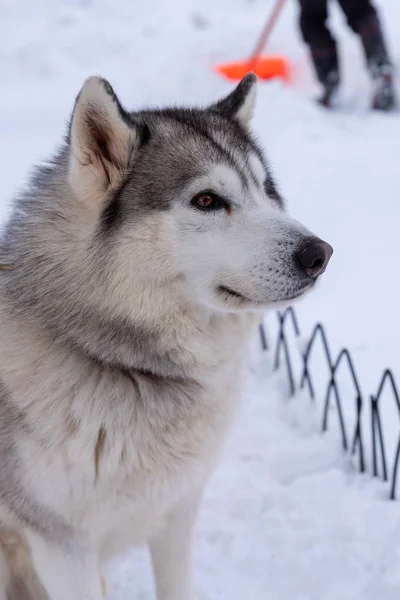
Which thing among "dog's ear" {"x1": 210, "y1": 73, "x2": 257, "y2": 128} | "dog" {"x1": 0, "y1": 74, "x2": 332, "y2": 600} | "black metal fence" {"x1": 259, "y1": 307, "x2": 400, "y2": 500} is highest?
"dog's ear" {"x1": 210, "y1": 73, "x2": 257, "y2": 128}

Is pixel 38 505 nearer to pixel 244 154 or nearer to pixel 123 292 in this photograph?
pixel 123 292

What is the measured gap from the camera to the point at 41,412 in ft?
7.21

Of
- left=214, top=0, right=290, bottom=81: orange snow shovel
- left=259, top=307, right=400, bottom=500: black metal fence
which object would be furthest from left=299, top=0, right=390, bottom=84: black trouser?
left=259, top=307, right=400, bottom=500: black metal fence

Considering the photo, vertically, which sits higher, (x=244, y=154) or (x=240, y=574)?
(x=244, y=154)

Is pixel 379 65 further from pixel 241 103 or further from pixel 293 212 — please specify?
pixel 241 103

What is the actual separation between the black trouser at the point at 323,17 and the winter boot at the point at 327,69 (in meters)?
0.06

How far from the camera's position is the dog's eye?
2107 mm

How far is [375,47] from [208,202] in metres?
5.38

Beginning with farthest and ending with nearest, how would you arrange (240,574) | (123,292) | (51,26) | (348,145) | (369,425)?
(51,26) < (348,145) < (369,425) < (240,574) < (123,292)

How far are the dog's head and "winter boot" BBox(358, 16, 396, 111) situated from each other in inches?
202

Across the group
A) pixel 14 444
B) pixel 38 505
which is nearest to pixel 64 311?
pixel 14 444

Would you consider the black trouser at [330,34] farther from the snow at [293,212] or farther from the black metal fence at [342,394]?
the black metal fence at [342,394]

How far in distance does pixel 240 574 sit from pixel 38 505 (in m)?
1.11

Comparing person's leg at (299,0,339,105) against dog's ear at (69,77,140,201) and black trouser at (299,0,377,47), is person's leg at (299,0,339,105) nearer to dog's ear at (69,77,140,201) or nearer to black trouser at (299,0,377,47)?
black trouser at (299,0,377,47)
